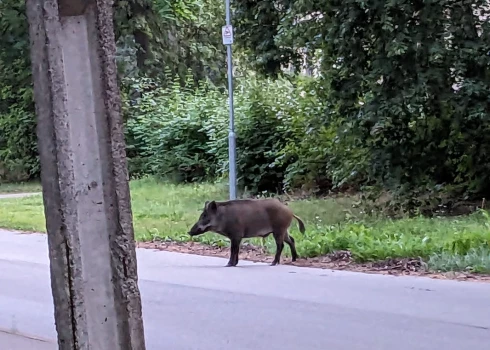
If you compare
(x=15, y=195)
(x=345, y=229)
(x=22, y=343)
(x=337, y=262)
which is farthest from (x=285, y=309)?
(x=15, y=195)

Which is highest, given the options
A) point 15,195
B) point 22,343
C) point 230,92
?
point 230,92

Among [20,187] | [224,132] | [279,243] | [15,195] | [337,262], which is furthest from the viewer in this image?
[20,187]

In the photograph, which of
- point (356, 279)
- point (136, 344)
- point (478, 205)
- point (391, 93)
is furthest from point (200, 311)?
point (478, 205)

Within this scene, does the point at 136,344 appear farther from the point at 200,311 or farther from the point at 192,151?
the point at 192,151

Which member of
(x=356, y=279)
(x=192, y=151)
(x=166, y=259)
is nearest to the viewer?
(x=356, y=279)

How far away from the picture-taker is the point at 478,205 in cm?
1725

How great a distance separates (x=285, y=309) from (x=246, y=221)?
302 centimetres

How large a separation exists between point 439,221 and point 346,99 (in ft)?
10.1

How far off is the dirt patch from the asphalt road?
35cm

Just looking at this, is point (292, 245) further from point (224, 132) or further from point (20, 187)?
point (20, 187)

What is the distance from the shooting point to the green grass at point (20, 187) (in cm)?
3078

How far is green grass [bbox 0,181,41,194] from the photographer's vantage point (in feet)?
101

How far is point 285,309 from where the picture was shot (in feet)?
31.0

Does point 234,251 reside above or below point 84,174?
below
